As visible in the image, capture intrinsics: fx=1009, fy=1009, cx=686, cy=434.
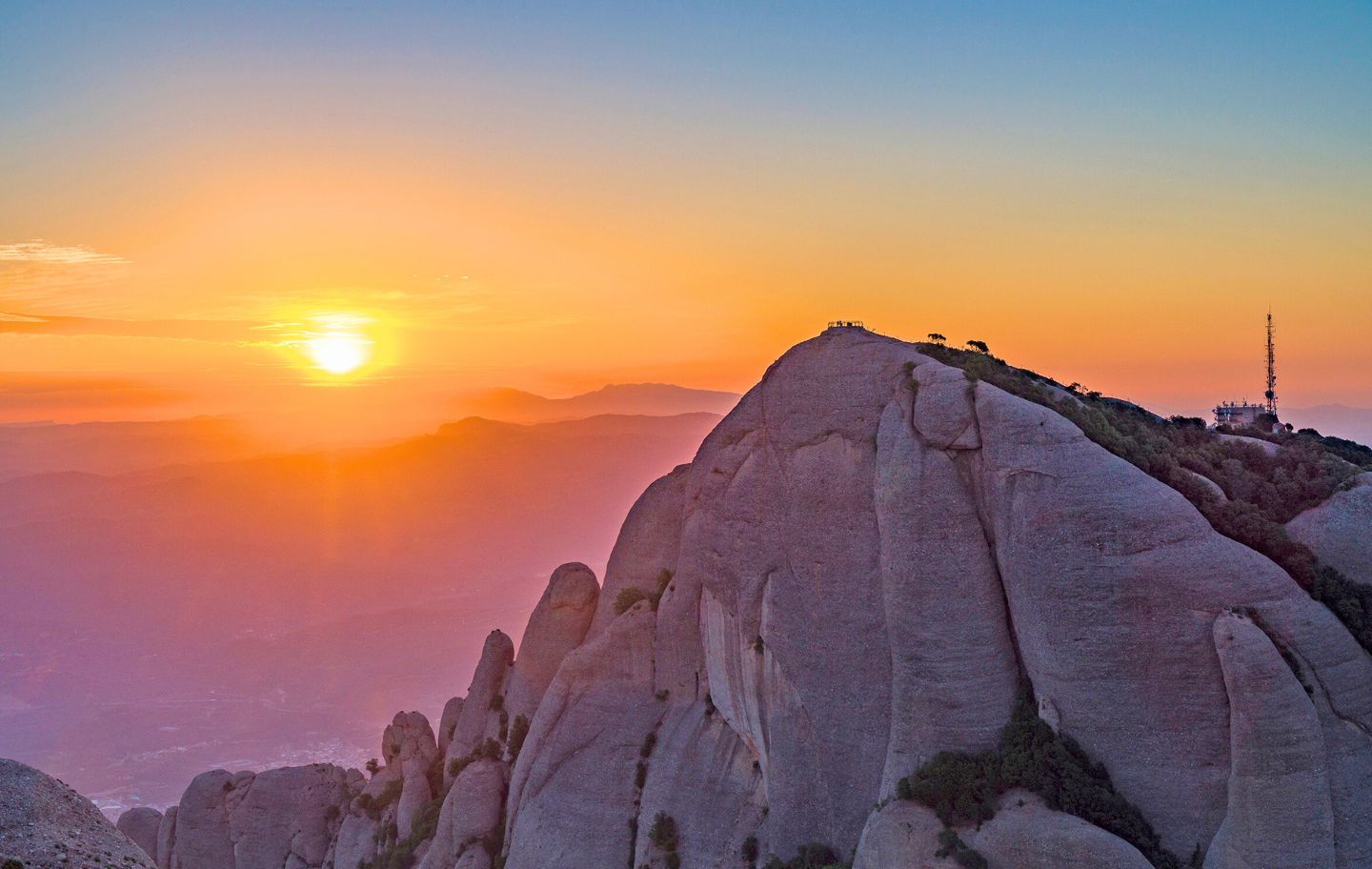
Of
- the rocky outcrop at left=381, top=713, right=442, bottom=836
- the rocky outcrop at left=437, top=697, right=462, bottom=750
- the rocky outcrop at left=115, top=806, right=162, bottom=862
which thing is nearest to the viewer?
the rocky outcrop at left=381, top=713, right=442, bottom=836

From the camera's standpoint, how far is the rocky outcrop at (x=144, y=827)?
7538 centimetres

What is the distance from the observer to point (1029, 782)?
115 ft

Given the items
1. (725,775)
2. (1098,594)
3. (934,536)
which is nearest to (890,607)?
(934,536)

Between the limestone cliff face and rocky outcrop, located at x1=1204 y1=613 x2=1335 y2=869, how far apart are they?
0.24 ft

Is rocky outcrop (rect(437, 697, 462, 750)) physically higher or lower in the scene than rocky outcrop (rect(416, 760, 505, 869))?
higher

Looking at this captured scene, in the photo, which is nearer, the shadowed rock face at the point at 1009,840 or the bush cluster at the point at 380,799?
the shadowed rock face at the point at 1009,840

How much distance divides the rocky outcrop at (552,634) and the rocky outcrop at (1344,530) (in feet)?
124

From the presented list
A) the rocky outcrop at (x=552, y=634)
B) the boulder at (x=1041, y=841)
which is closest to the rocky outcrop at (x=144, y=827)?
the rocky outcrop at (x=552, y=634)

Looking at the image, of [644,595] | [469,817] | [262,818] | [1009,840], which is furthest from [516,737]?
[1009,840]

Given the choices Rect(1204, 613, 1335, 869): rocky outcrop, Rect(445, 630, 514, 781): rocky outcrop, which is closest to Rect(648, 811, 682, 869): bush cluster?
Rect(445, 630, 514, 781): rocky outcrop

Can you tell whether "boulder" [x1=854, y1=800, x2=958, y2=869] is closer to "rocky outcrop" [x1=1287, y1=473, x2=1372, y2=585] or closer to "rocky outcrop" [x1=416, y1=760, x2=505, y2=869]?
"rocky outcrop" [x1=1287, y1=473, x2=1372, y2=585]

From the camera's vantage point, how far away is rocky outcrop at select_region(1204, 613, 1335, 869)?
102 feet

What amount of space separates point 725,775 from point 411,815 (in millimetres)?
25863

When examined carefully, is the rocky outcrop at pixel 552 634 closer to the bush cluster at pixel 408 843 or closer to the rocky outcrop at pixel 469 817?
the rocky outcrop at pixel 469 817
